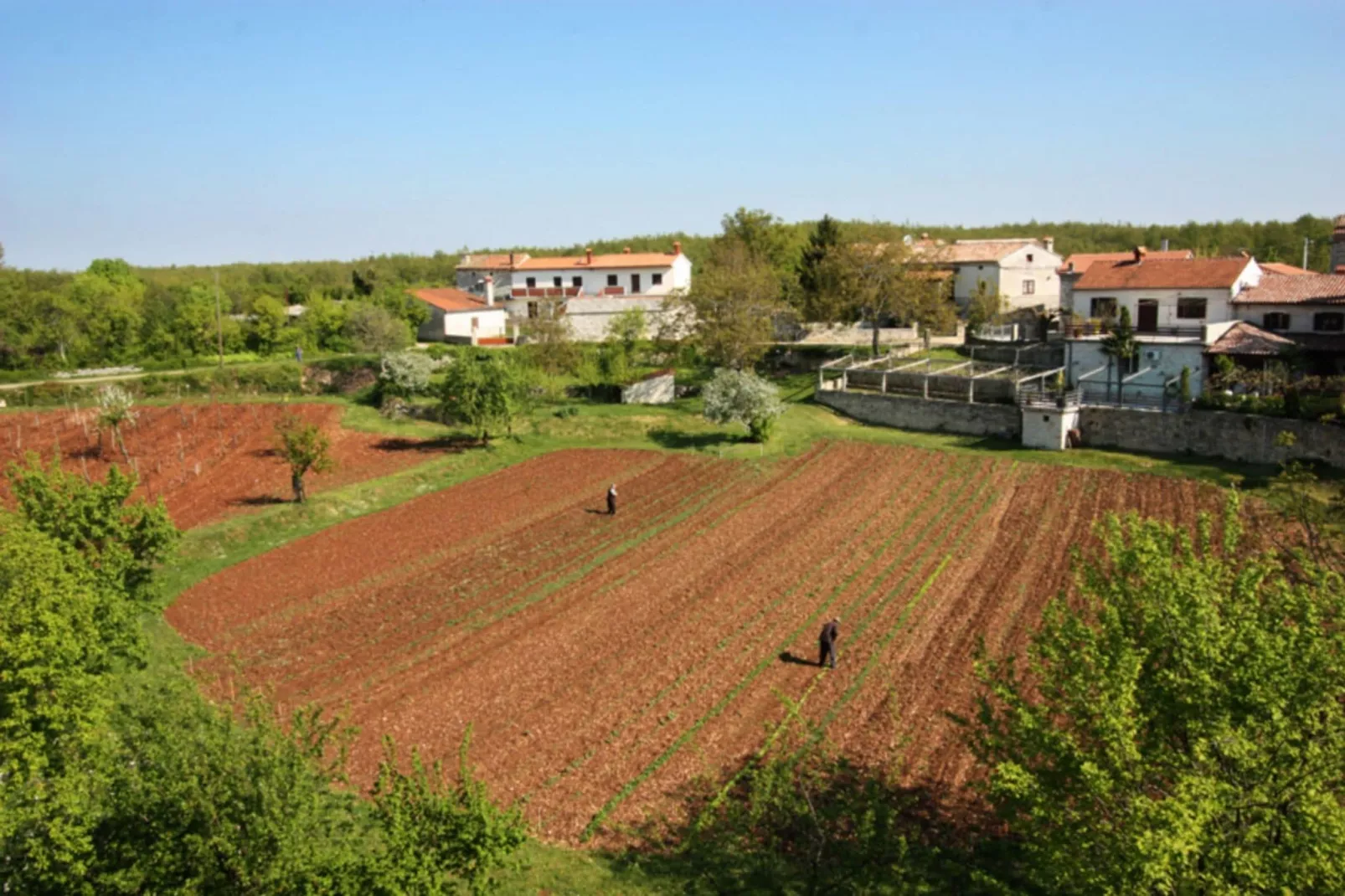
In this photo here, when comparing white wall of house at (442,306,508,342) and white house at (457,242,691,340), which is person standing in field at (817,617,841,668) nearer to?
white house at (457,242,691,340)

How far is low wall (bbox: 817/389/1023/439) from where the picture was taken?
43469 millimetres

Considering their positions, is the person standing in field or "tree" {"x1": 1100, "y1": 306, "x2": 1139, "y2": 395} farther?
"tree" {"x1": 1100, "y1": 306, "x2": 1139, "y2": 395}

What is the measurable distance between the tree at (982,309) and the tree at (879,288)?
359 centimetres

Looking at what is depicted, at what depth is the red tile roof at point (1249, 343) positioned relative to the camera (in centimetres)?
4062

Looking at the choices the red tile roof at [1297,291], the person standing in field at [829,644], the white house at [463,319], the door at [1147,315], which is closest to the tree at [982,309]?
the door at [1147,315]

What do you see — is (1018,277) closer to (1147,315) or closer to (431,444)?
(1147,315)

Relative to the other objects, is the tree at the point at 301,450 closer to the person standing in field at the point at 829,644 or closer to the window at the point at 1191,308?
the person standing in field at the point at 829,644

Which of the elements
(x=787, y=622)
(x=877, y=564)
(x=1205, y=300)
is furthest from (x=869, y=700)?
(x=1205, y=300)

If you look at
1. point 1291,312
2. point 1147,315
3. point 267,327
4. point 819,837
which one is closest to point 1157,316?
point 1147,315

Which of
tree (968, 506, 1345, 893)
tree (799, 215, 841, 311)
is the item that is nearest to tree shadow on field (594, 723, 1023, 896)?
tree (968, 506, 1345, 893)

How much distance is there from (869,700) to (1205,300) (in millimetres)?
32993

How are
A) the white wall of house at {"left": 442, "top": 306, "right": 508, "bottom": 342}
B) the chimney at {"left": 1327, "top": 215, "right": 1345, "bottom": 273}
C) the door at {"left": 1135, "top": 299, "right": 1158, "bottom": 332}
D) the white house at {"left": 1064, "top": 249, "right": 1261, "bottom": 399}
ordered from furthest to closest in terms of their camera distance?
the white wall of house at {"left": 442, "top": 306, "right": 508, "bottom": 342}
the chimney at {"left": 1327, "top": 215, "right": 1345, "bottom": 273}
the door at {"left": 1135, "top": 299, "right": 1158, "bottom": 332}
the white house at {"left": 1064, "top": 249, "right": 1261, "bottom": 399}

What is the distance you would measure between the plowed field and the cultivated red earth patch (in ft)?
16.8

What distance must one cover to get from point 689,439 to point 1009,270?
1264 inches
